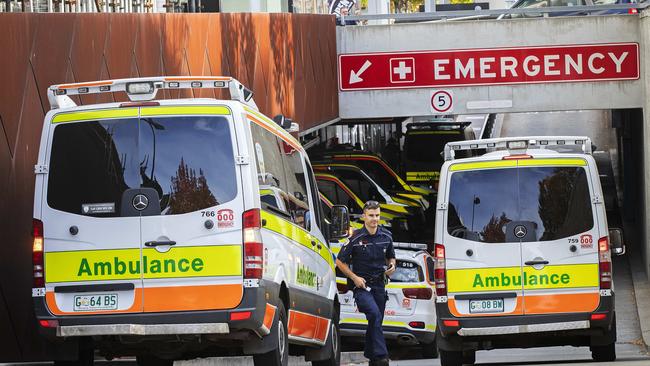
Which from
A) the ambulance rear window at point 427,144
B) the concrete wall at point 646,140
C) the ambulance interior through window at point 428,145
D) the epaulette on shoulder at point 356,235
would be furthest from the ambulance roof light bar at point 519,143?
the ambulance rear window at point 427,144

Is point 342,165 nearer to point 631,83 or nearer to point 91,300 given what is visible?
point 631,83

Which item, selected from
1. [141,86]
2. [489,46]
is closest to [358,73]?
[489,46]

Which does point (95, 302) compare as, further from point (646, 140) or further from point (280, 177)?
point (646, 140)

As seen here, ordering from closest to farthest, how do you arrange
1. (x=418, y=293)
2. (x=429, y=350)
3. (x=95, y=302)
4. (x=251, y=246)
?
(x=251, y=246) → (x=95, y=302) → (x=418, y=293) → (x=429, y=350)

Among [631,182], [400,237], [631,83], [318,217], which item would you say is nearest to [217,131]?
[318,217]

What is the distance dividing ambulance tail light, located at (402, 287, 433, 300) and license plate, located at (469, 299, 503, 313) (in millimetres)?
3346

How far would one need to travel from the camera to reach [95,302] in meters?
9.16

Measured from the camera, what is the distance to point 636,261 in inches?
1077

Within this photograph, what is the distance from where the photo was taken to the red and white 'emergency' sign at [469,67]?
27.6 m

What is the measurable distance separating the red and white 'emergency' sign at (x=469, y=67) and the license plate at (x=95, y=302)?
18912mm

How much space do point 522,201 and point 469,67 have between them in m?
15.2

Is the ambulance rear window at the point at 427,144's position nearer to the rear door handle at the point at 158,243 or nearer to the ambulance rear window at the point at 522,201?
the ambulance rear window at the point at 522,201

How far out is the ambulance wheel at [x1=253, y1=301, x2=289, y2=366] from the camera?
9594mm

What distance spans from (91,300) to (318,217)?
3589 mm
